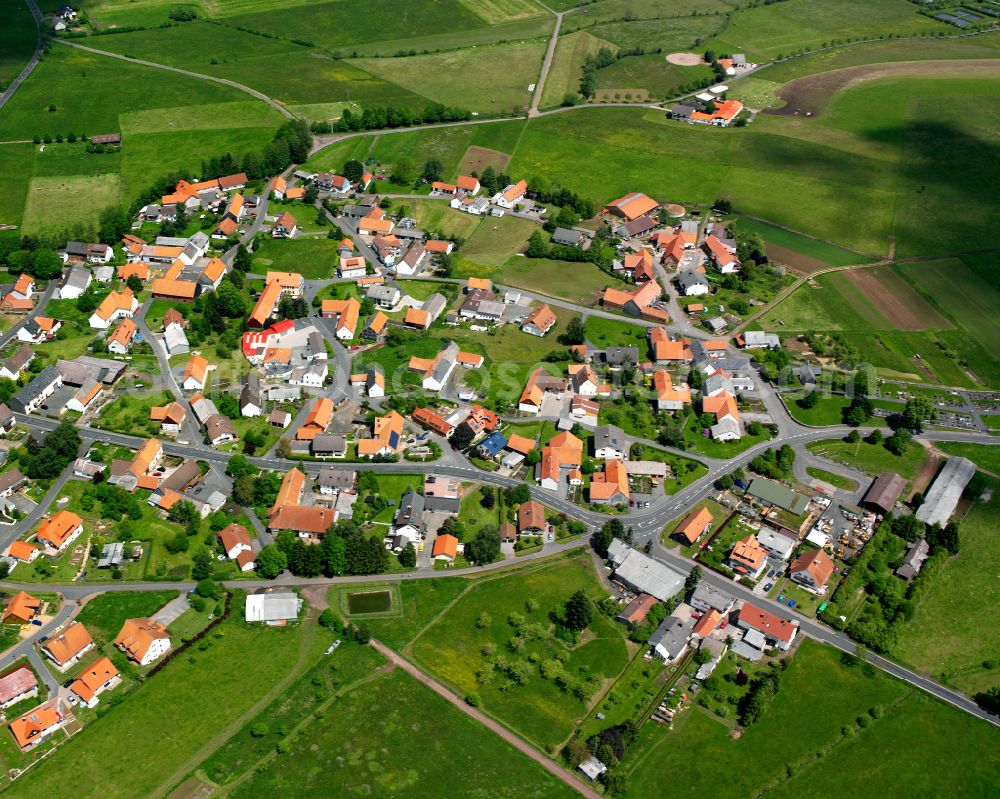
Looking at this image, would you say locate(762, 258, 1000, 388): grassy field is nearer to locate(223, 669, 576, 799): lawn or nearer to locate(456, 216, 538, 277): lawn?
locate(456, 216, 538, 277): lawn

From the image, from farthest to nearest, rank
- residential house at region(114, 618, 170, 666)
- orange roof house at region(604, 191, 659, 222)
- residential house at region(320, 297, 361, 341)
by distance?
orange roof house at region(604, 191, 659, 222) → residential house at region(320, 297, 361, 341) → residential house at region(114, 618, 170, 666)

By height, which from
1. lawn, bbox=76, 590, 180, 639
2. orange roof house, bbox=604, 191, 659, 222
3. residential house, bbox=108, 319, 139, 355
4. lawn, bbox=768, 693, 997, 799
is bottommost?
lawn, bbox=768, 693, 997, 799

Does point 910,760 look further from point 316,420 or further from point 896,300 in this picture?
point 896,300

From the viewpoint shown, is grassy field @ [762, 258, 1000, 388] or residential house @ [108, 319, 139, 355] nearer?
residential house @ [108, 319, 139, 355]

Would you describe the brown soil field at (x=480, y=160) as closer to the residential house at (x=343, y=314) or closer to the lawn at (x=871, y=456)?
the residential house at (x=343, y=314)

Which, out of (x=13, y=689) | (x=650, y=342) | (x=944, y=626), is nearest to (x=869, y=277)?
(x=650, y=342)

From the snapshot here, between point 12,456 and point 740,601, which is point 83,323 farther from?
point 740,601

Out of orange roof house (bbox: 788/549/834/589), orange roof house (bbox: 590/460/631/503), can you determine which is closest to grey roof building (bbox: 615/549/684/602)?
orange roof house (bbox: 590/460/631/503)
